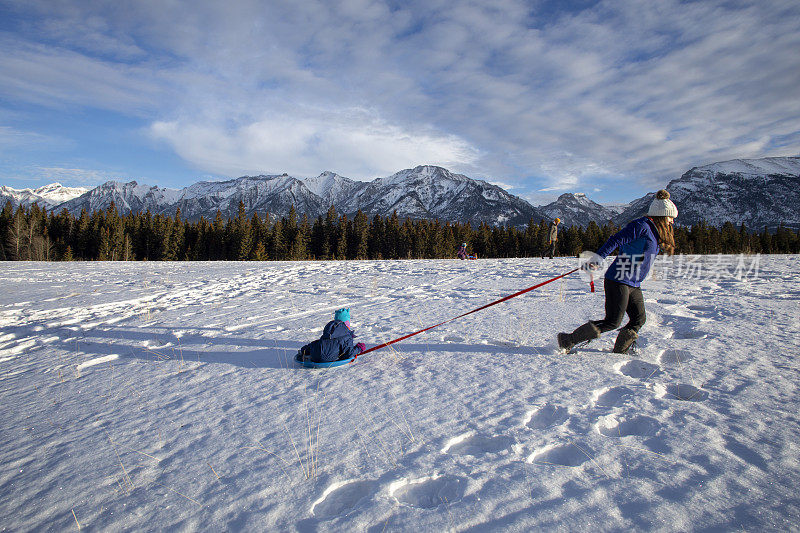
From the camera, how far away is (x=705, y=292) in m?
9.09

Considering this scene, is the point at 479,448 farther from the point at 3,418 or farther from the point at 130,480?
the point at 3,418

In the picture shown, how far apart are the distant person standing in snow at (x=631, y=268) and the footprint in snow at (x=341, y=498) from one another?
371cm

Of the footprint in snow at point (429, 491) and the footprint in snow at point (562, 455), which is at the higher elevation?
the footprint in snow at point (562, 455)

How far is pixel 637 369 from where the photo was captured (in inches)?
178

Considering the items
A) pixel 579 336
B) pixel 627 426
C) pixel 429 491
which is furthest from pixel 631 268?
pixel 429 491

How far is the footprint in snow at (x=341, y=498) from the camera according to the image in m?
2.38

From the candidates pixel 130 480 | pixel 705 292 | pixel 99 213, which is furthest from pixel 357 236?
pixel 130 480

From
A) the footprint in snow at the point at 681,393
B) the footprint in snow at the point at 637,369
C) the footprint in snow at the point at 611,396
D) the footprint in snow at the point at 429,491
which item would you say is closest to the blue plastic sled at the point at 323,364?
the footprint in snow at the point at 429,491

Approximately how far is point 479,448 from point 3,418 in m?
5.50

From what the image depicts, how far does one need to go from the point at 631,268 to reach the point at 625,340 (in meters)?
1.05

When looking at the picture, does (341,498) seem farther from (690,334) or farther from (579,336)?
(690,334)

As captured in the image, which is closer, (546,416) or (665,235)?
(546,416)

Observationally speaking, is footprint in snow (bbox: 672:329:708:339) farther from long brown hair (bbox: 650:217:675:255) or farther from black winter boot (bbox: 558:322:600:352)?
black winter boot (bbox: 558:322:600:352)

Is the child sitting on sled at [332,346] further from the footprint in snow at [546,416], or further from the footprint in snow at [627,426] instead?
the footprint in snow at [627,426]
